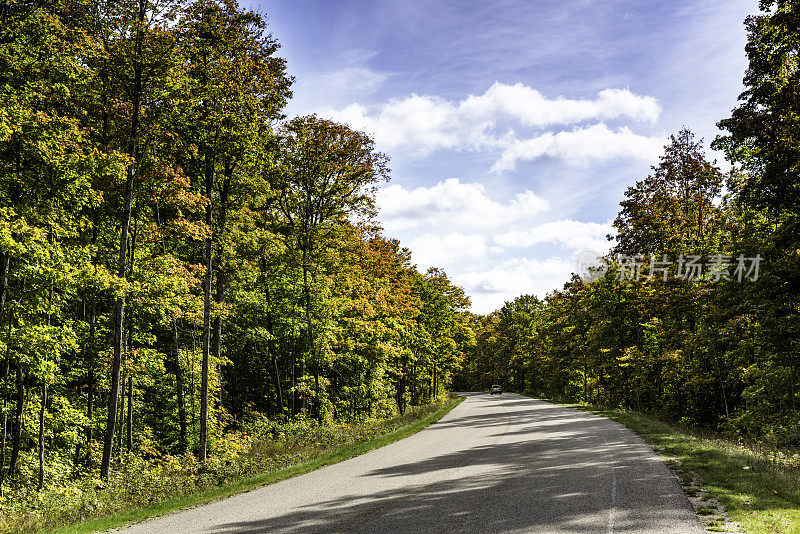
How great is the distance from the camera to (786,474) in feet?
36.0

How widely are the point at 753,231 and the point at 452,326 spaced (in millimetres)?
29092

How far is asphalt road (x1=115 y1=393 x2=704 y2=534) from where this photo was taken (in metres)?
8.34

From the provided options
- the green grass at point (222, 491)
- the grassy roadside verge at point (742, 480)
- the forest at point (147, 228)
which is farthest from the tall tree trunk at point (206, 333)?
the grassy roadside verge at point (742, 480)

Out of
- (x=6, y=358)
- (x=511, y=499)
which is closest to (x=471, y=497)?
(x=511, y=499)

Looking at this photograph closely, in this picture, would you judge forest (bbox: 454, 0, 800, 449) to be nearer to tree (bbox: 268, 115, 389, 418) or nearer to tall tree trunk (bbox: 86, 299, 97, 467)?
tree (bbox: 268, 115, 389, 418)

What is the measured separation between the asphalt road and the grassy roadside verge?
631 mm

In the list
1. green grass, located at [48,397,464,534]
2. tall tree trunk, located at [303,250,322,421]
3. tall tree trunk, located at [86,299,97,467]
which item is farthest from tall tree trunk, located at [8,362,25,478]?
tall tree trunk, located at [303,250,322,421]

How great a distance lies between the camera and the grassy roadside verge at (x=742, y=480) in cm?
Answer: 807

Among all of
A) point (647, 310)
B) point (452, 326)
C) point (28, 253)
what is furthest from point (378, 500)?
point (452, 326)

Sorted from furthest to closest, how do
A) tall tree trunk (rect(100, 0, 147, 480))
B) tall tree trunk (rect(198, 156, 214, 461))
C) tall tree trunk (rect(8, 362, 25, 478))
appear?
1. tall tree trunk (rect(198, 156, 214, 461))
2. tall tree trunk (rect(8, 362, 25, 478))
3. tall tree trunk (rect(100, 0, 147, 480))

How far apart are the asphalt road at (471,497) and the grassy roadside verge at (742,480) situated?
63 centimetres

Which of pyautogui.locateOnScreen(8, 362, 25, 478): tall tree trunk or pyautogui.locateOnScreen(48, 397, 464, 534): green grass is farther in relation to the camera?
pyautogui.locateOnScreen(8, 362, 25, 478): tall tree trunk

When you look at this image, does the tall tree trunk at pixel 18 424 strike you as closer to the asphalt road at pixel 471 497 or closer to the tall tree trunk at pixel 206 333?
the tall tree trunk at pixel 206 333

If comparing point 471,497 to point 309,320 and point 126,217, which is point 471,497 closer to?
point 126,217
